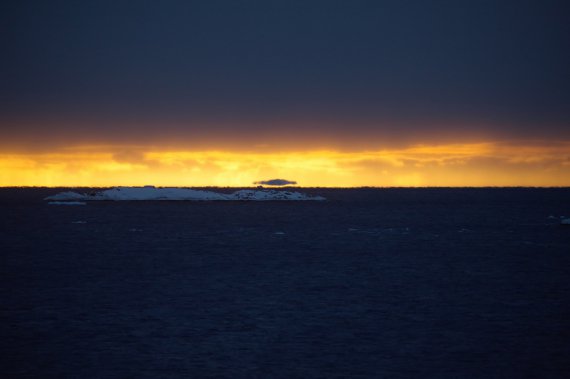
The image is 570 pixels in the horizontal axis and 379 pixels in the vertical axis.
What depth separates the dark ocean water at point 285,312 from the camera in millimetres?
15547

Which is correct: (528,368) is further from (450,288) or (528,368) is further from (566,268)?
(566,268)

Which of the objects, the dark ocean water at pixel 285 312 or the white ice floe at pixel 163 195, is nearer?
the dark ocean water at pixel 285 312

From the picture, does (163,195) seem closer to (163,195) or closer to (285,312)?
(163,195)

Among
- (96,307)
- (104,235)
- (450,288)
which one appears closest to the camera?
(96,307)

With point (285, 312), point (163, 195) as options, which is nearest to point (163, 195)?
point (163, 195)

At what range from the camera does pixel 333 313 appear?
71.7ft

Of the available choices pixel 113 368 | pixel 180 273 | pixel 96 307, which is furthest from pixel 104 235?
A: pixel 113 368

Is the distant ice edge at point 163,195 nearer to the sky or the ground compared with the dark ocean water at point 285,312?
nearer to the sky

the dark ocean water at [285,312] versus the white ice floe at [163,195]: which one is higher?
the white ice floe at [163,195]

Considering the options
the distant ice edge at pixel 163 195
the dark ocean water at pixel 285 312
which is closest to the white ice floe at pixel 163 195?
the distant ice edge at pixel 163 195

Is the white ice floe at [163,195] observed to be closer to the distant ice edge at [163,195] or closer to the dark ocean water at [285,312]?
the distant ice edge at [163,195]

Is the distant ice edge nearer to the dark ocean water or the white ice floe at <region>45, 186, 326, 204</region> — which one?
the white ice floe at <region>45, 186, 326, 204</region>

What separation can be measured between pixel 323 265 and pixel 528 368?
21.3m

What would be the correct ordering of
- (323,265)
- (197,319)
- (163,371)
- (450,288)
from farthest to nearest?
(323,265), (450,288), (197,319), (163,371)
